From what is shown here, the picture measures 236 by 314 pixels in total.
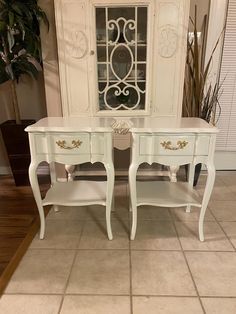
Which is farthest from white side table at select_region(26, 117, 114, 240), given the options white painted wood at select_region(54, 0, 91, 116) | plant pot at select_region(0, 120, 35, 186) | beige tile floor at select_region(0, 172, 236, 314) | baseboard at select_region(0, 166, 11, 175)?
baseboard at select_region(0, 166, 11, 175)

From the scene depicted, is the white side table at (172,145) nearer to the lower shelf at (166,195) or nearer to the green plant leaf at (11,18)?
the lower shelf at (166,195)

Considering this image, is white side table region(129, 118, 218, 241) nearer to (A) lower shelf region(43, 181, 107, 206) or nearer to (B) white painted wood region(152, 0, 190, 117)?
(A) lower shelf region(43, 181, 107, 206)

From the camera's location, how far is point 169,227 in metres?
1.81

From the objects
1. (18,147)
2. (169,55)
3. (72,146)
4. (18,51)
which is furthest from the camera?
(18,147)

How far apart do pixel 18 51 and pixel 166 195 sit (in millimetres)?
1636

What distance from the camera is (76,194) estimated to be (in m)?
1.71

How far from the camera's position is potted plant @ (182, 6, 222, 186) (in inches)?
84.0

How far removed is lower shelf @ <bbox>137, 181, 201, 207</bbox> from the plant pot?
43.2 inches

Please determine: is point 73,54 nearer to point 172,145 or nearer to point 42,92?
point 42,92

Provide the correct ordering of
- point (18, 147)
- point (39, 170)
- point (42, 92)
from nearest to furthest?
point (18, 147), point (42, 92), point (39, 170)

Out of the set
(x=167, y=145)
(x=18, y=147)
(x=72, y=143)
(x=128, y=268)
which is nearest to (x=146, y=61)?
(x=167, y=145)

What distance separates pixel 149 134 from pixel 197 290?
85 centimetres

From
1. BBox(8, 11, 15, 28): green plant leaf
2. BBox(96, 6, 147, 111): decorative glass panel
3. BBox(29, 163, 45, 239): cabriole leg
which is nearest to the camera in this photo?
BBox(29, 163, 45, 239): cabriole leg

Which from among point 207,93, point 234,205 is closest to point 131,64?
point 207,93
